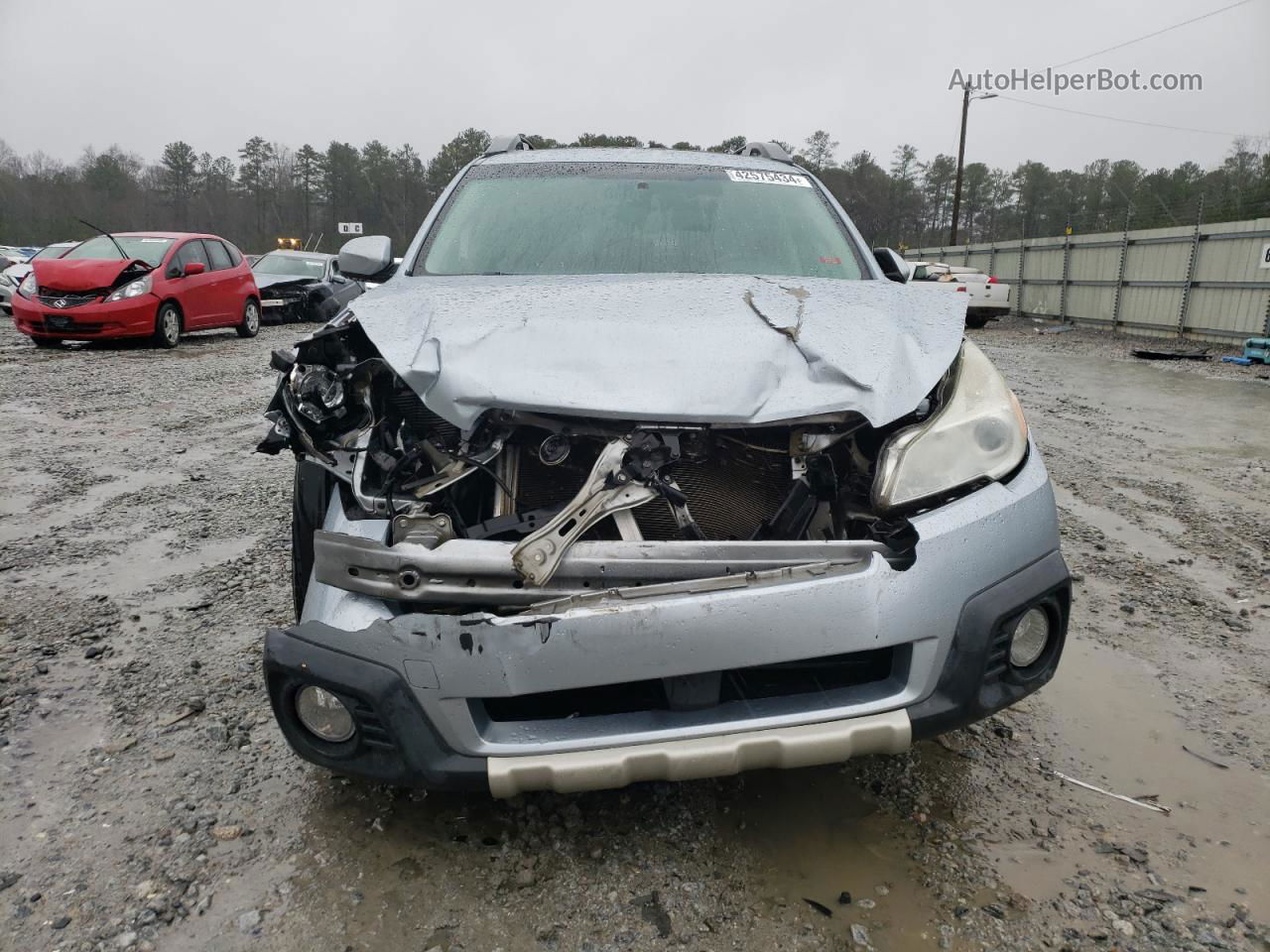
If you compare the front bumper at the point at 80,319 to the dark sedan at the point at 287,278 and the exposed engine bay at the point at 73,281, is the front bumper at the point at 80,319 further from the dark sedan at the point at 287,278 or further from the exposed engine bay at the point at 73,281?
the dark sedan at the point at 287,278

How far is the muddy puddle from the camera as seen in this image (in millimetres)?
1885

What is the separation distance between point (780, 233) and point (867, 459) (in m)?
1.45

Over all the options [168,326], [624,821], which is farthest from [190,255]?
[624,821]

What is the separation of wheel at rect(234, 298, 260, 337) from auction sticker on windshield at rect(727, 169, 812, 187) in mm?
11841

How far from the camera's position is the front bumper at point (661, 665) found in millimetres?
1674

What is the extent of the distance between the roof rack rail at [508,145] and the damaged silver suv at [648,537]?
1840 mm

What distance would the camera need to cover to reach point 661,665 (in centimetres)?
168

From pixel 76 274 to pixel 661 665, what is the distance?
465 inches

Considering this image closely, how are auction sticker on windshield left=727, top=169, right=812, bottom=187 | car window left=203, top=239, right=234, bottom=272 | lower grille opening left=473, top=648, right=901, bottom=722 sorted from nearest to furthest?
lower grille opening left=473, top=648, right=901, bottom=722 < auction sticker on windshield left=727, top=169, right=812, bottom=187 < car window left=203, top=239, right=234, bottom=272

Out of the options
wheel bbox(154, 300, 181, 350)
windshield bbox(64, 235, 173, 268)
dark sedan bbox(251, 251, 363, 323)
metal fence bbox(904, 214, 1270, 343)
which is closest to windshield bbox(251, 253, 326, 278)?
dark sedan bbox(251, 251, 363, 323)

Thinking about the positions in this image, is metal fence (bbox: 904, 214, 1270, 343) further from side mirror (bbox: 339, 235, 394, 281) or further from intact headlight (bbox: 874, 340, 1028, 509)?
side mirror (bbox: 339, 235, 394, 281)

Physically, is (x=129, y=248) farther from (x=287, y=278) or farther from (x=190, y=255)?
(x=287, y=278)

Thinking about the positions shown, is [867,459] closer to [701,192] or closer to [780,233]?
[780,233]

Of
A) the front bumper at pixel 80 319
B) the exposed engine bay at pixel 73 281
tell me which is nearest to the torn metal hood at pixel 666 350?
the front bumper at pixel 80 319
